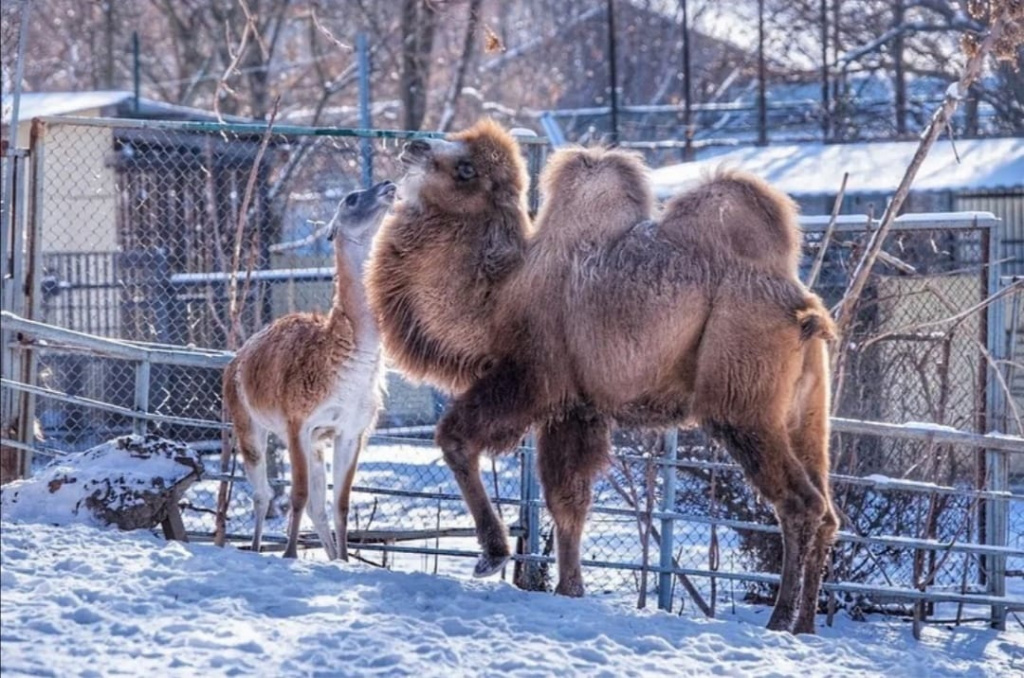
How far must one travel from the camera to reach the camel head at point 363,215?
321 inches

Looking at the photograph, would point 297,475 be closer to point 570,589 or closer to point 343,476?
point 343,476

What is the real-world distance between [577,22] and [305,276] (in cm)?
2477

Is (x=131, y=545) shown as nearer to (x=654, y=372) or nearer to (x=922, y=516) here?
(x=654, y=372)

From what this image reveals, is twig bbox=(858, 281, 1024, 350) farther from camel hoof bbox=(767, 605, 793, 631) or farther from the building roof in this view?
the building roof

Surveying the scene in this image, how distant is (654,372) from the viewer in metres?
6.91

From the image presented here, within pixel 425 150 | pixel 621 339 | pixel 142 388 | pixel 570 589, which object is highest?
pixel 425 150

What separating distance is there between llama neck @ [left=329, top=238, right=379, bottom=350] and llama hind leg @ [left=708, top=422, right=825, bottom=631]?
74.9 inches

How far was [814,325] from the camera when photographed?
6.69m

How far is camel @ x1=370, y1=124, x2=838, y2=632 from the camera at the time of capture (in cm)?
680

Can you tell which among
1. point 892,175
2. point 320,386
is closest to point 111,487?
point 320,386

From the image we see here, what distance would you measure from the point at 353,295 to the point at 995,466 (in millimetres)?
3349

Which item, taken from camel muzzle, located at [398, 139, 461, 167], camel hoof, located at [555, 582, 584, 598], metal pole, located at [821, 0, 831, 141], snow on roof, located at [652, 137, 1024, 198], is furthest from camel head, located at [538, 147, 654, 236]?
metal pole, located at [821, 0, 831, 141]

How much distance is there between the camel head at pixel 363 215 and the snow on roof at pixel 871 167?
5.43 meters

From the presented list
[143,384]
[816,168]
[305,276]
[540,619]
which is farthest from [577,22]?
[540,619]
